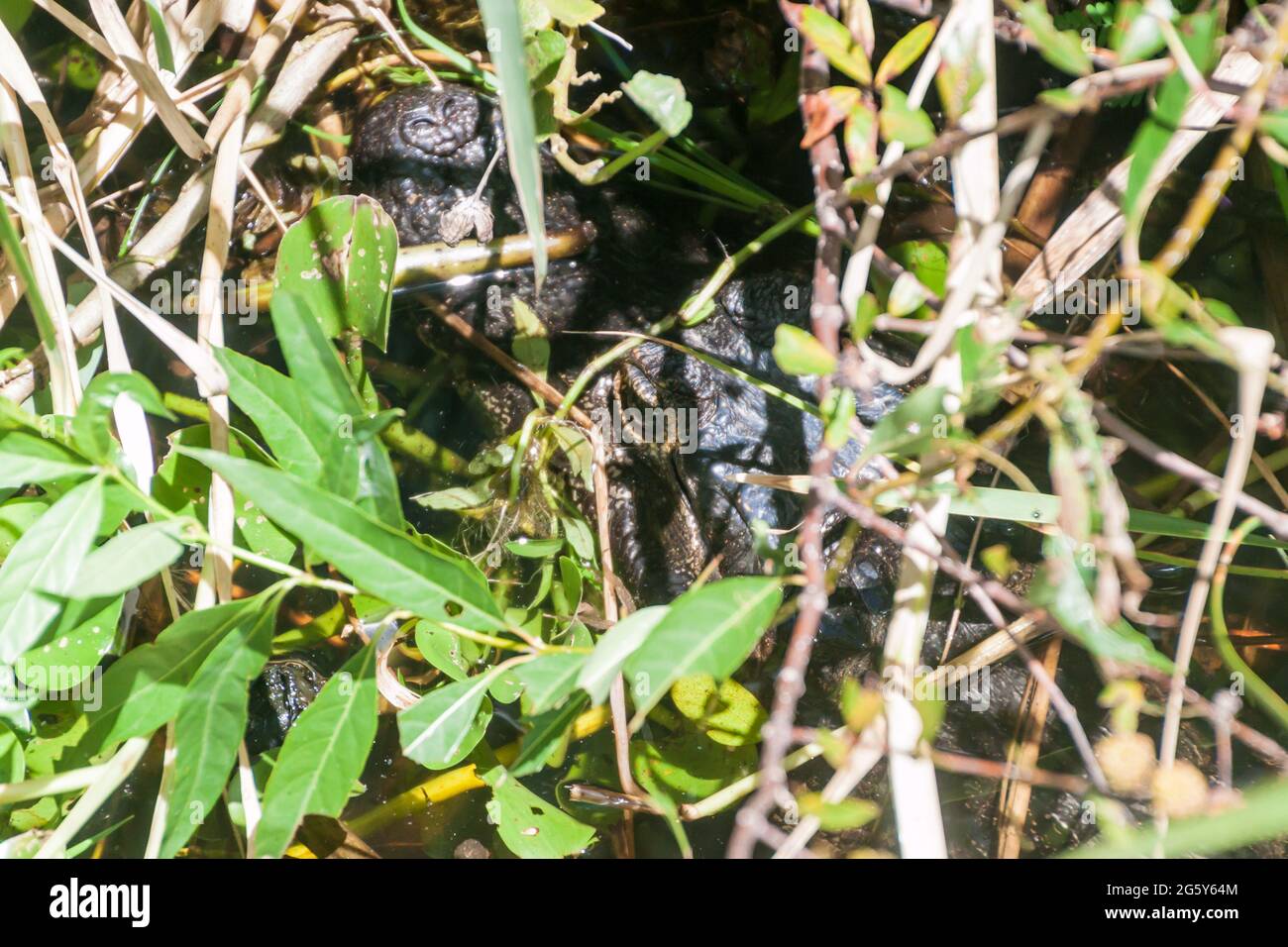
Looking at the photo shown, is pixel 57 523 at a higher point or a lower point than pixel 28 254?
lower

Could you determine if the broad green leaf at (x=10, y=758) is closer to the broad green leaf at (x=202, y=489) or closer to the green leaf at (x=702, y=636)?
the broad green leaf at (x=202, y=489)

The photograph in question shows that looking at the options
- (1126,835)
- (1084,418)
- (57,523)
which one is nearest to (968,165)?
Answer: (1084,418)

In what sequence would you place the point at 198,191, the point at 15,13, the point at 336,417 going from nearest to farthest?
the point at 336,417 → the point at 15,13 → the point at 198,191

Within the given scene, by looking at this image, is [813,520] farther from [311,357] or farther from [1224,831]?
[311,357]

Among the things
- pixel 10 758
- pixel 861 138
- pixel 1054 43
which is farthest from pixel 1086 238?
pixel 10 758

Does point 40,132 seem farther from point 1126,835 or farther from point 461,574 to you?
point 1126,835
